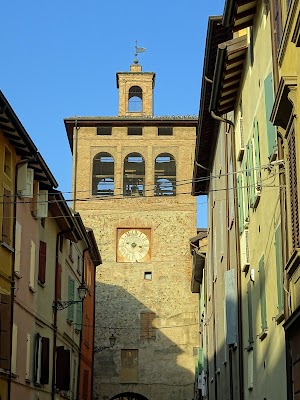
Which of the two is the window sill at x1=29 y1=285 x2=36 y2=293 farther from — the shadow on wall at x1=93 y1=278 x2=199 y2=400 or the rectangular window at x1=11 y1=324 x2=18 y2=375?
the shadow on wall at x1=93 y1=278 x2=199 y2=400

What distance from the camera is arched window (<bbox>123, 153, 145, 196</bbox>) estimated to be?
55031 millimetres

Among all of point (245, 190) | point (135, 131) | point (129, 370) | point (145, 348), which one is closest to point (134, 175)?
point (135, 131)

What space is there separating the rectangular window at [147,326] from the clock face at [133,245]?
375 centimetres

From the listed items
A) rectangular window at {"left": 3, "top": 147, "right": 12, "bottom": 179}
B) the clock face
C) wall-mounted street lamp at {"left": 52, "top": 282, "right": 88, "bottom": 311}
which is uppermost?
the clock face

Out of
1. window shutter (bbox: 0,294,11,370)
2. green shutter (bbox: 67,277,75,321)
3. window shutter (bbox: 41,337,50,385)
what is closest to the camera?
window shutter (bbox: 0,294,11,370)

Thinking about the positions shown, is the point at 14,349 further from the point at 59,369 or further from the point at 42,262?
the point at 59,369

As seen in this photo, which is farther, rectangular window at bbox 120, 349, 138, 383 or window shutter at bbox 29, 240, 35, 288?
rectangular window at bbox 120, 349, 138, 383

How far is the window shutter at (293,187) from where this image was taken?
10289 mm

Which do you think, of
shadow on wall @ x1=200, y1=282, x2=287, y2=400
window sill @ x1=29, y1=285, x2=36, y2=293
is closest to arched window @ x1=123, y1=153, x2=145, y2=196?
window sill @ x1=29, y1=285, x2=36, y2=293

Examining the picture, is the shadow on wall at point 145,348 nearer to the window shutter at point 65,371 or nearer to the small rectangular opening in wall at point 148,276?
the small rectangular opening in wall at point 148,276

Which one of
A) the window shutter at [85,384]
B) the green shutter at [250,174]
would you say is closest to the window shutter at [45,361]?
the green shutter at [250,174]

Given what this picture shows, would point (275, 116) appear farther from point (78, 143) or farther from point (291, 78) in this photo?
point (78, 143)

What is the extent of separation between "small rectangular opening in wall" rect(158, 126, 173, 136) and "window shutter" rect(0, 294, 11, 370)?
36.5 metres

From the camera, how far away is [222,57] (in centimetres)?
1630
